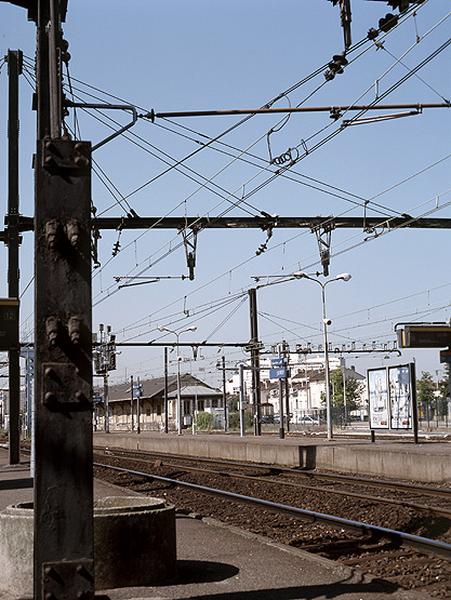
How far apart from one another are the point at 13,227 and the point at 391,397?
14.4 m

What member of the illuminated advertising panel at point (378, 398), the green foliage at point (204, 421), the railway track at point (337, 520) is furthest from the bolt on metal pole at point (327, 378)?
the green foliage at point (204, 421)

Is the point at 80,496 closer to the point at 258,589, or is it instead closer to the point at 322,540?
the point at 258,589

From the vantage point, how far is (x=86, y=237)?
255 inches

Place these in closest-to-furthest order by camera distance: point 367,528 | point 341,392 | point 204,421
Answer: point 367,528 → point 204,421 → point 341,392

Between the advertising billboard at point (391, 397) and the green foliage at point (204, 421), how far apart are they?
52.7 metres

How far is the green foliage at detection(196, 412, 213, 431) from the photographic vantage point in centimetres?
8562

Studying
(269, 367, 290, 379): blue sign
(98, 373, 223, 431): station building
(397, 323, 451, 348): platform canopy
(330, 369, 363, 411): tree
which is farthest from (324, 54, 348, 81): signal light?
(330, 369, 363, 411): tree

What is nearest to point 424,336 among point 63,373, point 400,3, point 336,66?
point 336,66

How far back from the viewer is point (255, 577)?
8.27 m

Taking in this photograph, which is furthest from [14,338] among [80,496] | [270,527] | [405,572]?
[80,496]

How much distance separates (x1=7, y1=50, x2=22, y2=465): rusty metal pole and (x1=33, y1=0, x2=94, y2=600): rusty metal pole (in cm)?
1836

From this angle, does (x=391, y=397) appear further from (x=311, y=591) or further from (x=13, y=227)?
(x=311, y=591)

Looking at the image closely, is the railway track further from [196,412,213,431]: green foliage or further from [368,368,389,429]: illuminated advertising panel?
[196,412,213,431]: green foliage

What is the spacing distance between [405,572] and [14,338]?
50.5 ft
